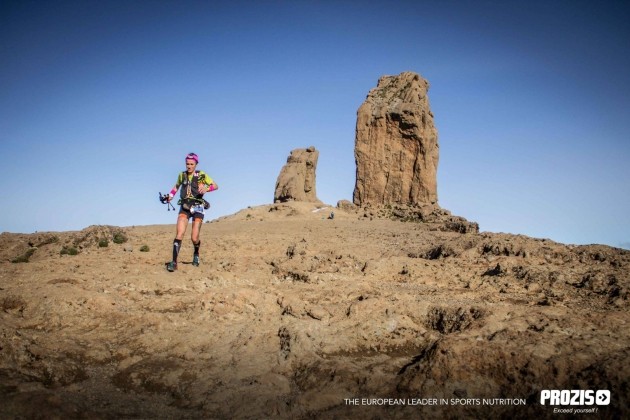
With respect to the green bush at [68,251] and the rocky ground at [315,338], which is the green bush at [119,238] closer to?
the green bush at [68,251]

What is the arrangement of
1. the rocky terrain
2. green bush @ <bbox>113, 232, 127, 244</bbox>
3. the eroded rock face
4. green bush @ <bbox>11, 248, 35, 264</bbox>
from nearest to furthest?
the rocky terrain, green bush @ <bbox>11, 248, 35, 264</bbox>, green bush @ <bbox>113, 232, 127, 244</bbox>, the eroded rock face

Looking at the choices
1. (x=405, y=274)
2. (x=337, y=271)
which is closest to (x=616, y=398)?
(x=405, y=274)

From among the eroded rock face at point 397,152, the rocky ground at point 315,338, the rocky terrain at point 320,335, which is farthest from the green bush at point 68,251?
the eroded rock face at point 397,152

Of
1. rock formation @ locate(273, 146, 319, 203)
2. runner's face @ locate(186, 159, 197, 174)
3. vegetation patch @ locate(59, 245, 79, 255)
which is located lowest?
vegetation patch @ locate(59, 245, 79, 255)

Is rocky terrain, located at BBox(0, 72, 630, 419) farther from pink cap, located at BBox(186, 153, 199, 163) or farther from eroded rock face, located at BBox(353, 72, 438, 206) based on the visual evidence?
eroded rock face, located at BBox(353, 72, 438, 206)

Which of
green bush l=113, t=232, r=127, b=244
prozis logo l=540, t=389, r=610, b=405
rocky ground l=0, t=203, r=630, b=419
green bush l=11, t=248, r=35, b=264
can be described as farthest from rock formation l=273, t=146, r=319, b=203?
prozis logo l=540, t=389, r=610, b=405

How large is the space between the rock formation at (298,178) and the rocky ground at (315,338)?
29909 mm

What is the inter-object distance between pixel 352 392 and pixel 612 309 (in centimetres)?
336

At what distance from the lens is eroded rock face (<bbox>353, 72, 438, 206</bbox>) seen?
31.4 metres

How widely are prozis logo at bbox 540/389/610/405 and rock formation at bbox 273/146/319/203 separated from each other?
112 ft

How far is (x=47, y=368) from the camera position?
3.57m

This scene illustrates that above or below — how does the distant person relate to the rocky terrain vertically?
above

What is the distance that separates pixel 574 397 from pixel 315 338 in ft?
7.66

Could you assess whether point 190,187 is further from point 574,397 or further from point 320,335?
point 574,397
